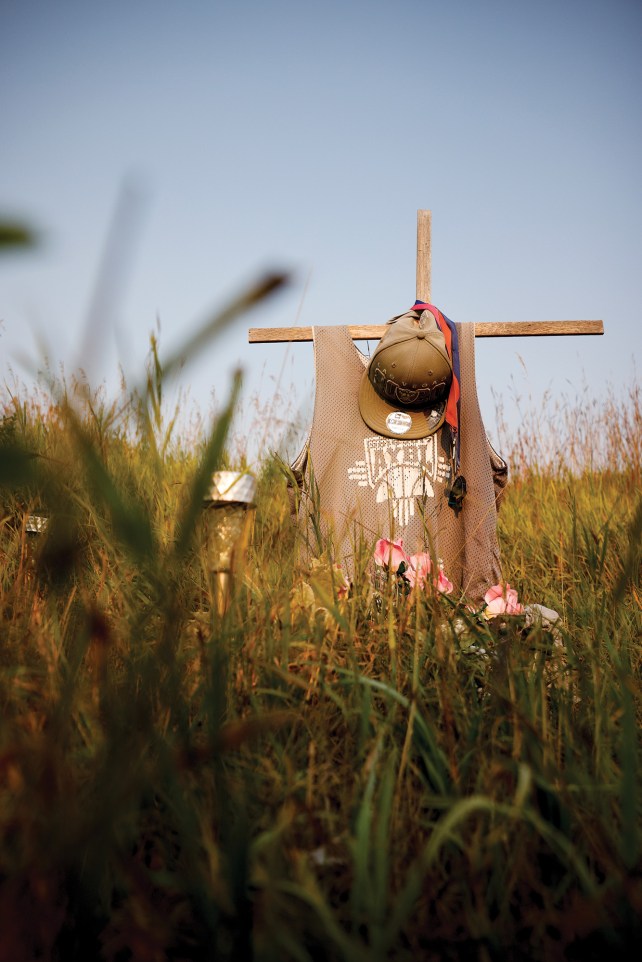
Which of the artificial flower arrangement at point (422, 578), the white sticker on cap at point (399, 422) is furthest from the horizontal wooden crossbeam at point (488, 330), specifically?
the artificial flower arrangement at point (422, 578)

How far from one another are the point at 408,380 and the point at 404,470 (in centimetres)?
37

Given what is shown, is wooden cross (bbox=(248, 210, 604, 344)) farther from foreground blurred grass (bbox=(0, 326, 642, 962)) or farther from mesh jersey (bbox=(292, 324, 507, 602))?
foreground blurred grass (bbox=(0, 326, 642, 962))

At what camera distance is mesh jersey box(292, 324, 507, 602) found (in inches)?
93.7

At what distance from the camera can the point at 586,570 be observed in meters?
2.25

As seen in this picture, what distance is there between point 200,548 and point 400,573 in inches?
19.7

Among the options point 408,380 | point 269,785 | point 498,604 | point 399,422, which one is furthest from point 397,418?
point 269,785

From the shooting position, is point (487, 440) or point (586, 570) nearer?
point (586, 570)

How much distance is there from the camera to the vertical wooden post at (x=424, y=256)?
3.03 m

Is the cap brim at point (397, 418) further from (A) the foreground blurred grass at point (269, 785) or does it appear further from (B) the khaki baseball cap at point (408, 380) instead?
(A) the foreground blurred grass at point (269, 785)

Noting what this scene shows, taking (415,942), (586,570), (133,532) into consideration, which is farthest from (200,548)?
(586,570)

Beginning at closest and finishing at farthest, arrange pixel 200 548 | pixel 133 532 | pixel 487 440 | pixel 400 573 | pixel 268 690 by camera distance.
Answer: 1. pixel 133 532
2. pixel 268 690
3. pixel 200 548
4. pixel 400 573
5. pixel 487 440

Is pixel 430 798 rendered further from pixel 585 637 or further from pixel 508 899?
pixel 585 637

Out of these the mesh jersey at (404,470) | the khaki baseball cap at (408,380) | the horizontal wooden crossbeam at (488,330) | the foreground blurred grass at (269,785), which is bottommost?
the foreground blurred grass at (269,785)

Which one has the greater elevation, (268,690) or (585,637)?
(585,637)
